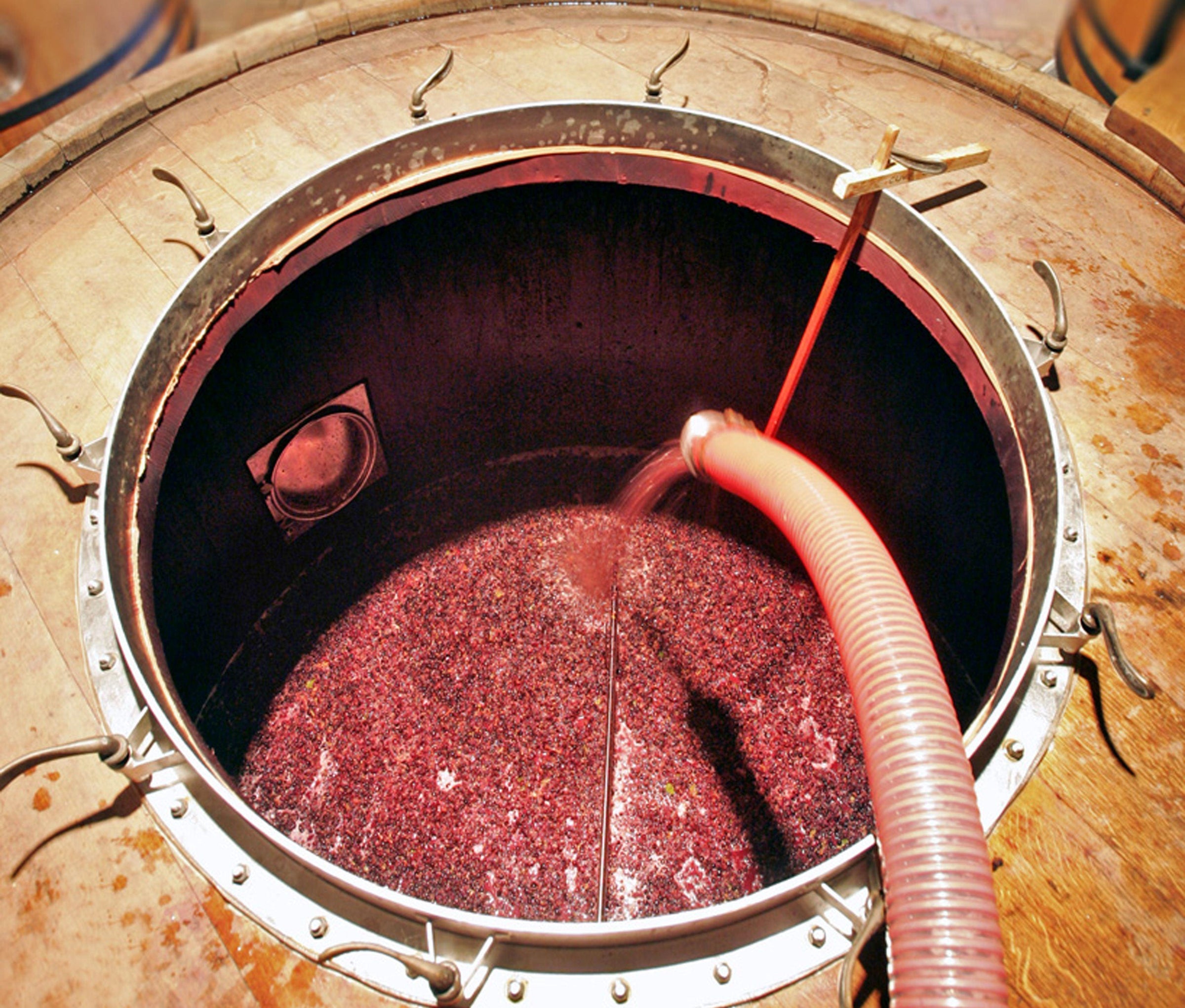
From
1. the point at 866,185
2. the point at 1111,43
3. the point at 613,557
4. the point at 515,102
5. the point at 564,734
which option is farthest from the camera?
the point at 1111,43

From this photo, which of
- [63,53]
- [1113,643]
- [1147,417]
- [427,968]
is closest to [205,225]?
[427,968]

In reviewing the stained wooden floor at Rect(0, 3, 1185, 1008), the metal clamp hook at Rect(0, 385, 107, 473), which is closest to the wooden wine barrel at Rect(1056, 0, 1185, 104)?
the stained wooden floor at Rect(0, 3, 1185, 1008)

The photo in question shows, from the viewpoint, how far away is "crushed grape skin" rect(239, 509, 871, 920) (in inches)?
122

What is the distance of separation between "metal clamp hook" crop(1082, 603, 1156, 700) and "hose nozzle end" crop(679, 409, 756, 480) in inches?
39.9

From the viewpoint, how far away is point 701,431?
2.31 meters

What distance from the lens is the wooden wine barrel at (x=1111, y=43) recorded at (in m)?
5.00

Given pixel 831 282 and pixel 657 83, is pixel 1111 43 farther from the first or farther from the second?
pixel 831 282

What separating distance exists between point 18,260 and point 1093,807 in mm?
3712

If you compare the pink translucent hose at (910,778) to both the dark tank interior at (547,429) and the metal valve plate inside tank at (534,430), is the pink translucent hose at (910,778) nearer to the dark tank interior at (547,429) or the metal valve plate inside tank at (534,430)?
the metal valve plate inside tank at (534,430)

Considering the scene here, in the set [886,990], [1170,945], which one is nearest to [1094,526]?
[1170,945]

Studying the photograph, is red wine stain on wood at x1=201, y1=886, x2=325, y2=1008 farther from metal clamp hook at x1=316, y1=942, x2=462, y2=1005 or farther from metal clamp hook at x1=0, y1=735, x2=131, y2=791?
metal clamp hook at x1=0, y1=735, x2=131, y2=791

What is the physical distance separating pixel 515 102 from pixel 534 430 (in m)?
1.65

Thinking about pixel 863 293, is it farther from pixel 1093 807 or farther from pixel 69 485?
pixel 69 485

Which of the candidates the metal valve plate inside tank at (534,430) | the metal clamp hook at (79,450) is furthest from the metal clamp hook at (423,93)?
the metal clamp hook at (79,450)
